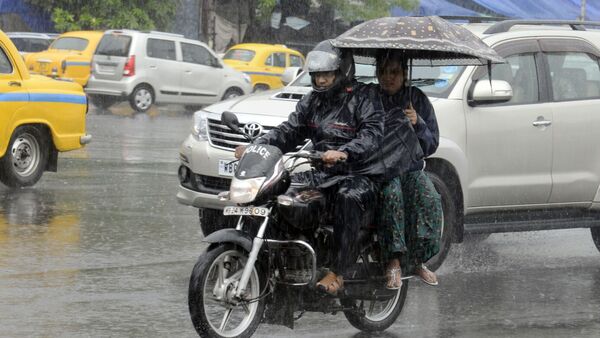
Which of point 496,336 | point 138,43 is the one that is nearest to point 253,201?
point 496,336

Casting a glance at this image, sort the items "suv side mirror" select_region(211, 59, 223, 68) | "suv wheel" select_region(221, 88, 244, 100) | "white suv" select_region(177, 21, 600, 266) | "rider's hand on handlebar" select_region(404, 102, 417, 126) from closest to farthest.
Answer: "rider's hand on handlebar" select_region(404, 102, 417, 126) → "white suv" select_region(177, 21, 600, 266) → "suv side mirror" select_region(211, 59, 223, 68) → "suv wheel" select_region(221, 88, 244, 100)

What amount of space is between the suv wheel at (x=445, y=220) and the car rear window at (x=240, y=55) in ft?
74.5

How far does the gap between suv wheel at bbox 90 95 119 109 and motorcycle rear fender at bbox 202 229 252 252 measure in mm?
21914

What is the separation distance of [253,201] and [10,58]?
711 centimetres

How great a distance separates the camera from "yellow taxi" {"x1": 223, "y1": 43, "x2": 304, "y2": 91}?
31109 millimetres

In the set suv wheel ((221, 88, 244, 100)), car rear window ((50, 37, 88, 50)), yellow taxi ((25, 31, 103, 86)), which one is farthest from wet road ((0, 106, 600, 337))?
suv wheel ((221, 88, 244, 100))

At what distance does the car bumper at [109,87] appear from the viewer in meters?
Result: 26.6

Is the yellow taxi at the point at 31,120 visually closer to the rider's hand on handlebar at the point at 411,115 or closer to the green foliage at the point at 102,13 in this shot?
the rider's hand on handlebar at the point at 411,115

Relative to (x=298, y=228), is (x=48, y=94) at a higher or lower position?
lower

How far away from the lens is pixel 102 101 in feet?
92.5

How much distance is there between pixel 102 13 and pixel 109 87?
790cm

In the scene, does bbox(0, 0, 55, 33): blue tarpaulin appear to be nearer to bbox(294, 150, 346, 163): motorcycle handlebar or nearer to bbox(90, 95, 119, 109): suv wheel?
bbox(90, 95, 119, 109): suv wheel

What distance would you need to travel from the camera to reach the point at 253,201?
20.3ft

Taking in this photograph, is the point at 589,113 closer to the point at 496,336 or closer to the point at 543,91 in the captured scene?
the point at 543,91
